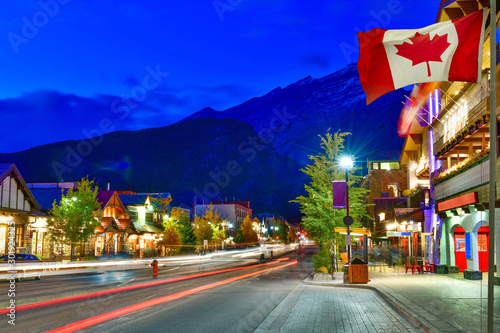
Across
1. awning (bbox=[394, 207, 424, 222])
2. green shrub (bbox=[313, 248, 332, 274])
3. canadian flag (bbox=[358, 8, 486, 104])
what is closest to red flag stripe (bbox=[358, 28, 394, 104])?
canadian flag (bbox=[358, 8, 486, 104])

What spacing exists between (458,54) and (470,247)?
2357 cm

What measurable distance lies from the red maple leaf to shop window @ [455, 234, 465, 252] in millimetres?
26537

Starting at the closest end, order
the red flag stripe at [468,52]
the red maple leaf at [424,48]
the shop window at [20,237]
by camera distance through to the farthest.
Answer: the red flag stripe at [468,52] < the red maple leaf at [424,48] < the shop window at [20,237]

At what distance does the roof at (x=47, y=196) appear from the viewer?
5241 centimetres

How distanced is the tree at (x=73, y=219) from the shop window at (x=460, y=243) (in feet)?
104

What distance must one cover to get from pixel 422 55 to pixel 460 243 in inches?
1069

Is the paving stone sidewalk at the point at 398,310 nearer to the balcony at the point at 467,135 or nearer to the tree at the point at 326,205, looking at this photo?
the balcony at the point at 467,135

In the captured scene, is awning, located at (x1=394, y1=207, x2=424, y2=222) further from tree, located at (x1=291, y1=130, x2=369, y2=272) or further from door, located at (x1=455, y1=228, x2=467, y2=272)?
tree, located at (x1=291, y1=130, x2=369, y2=272)

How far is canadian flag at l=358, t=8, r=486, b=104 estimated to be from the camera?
373 inches

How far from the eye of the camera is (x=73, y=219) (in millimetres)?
45562

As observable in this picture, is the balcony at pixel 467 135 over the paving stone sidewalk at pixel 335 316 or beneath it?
over

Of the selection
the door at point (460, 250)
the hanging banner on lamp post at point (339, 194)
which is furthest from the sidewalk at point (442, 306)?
the door at point (460, 250)

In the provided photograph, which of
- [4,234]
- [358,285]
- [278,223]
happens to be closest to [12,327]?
[358,285]

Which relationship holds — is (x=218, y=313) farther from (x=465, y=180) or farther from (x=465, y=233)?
(x=465, y=233)
